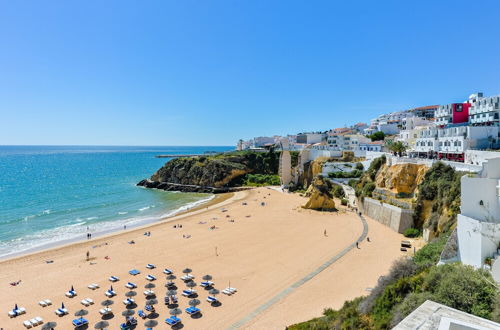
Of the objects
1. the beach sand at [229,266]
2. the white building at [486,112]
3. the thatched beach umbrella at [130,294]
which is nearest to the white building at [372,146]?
the white building at [486,112]

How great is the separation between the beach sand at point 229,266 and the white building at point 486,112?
1796 cm

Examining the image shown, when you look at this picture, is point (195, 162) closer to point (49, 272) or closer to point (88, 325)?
point (49, 272)

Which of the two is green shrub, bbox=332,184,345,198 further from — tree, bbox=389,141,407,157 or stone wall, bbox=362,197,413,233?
tree, bbox=389,141,407,157

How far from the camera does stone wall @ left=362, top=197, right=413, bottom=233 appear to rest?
2820 cm

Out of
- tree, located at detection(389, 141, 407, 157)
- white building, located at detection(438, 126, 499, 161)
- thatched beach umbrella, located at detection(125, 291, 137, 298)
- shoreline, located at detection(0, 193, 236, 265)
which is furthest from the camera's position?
tree, located at detection(389, 141, 407, 157)

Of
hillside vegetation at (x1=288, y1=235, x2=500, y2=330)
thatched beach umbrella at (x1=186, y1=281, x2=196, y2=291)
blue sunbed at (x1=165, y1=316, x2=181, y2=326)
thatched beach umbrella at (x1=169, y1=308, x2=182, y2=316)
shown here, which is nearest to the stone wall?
hillside vegetation at (x1=288, y1=235, x2=500, y2=330)

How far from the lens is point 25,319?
55.0ft

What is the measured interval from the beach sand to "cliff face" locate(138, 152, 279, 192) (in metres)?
31.1

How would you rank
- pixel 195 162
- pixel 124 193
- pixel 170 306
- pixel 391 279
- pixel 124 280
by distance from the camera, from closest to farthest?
pixel 391 279 < pixel 170 306 < pixel 124 280 < pixel 124 193 < pixel 195 162

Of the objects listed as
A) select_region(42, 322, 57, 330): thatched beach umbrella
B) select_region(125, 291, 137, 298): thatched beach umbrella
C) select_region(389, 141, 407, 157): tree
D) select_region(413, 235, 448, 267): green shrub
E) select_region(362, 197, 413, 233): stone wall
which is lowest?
select_region(42, 322, 57, 330): thatched beach umbrella

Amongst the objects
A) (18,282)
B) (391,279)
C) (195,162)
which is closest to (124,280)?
(18,282)

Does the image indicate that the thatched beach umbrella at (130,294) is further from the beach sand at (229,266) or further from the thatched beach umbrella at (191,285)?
the thatched beach umbrella at (191,285)

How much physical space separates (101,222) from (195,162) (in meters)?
36.9

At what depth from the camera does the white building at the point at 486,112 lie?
111 ft
